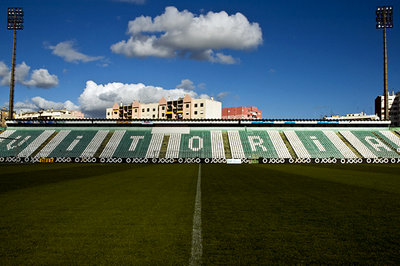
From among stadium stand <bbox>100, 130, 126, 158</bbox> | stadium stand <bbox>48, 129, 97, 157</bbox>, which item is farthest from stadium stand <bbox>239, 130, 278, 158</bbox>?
stadium stand <bbox>48, 129, 97, 157</bbox>

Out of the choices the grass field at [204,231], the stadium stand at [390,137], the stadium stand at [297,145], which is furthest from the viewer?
the stadium stand at [390,137]

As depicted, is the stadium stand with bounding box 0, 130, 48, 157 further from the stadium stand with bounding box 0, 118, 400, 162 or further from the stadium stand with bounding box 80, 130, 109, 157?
the stadium stand with bounding box 80, 130, 109, 157

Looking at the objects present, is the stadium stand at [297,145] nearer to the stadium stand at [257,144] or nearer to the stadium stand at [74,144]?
the stadium stand at [257,144]

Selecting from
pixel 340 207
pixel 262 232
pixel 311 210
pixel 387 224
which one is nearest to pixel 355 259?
pixel 262 232

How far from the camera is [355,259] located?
5293 millimetres

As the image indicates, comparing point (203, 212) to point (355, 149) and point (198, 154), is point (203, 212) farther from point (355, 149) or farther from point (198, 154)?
point (355, 149)

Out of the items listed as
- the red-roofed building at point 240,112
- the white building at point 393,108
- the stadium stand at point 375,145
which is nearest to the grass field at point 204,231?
the stadium stand at point 375,145

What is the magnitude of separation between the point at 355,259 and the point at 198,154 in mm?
53178

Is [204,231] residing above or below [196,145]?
below

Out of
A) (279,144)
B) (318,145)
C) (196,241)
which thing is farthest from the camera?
(279,144)

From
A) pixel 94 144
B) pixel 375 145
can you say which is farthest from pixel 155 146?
pixel 375 145

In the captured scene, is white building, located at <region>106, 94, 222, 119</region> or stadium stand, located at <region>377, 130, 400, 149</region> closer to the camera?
stadium stand, located at <region>377, 130, 400, 149</region>

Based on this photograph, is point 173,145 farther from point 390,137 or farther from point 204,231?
point 204,231

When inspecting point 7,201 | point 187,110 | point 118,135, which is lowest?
point 7,201
